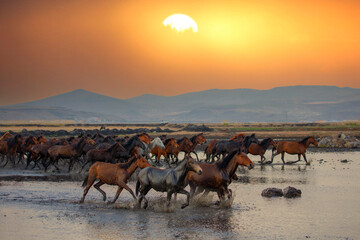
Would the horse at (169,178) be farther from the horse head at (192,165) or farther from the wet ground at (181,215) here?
the wet ground at (181,215)

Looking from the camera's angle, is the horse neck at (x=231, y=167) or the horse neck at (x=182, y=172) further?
the horse neck at (x=231, y=167)

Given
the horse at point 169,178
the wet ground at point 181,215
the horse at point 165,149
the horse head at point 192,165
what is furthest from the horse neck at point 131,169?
the horse at point 165,149

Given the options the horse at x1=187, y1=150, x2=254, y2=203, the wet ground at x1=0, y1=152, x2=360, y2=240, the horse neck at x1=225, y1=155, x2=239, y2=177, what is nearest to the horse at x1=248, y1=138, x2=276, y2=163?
the wet ground at x1=0, y1=152, x2=360, y2=240

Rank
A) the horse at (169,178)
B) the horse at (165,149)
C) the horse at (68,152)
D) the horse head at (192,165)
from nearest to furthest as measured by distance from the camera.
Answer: the horse head at (192,165)
the horse at (169,178)
the horse at (68,152)
the horse at (165,149)

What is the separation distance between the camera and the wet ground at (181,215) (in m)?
10.7

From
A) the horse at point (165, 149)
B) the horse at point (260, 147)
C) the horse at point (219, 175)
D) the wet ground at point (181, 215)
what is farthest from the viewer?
the horse at point (260, 147)

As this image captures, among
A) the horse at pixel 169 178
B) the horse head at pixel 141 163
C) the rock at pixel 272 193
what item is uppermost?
the horse head at pixel 141 163

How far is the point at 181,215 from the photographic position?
1252 cm

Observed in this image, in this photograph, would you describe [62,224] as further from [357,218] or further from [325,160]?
[325,160]

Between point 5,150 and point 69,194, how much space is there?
11.1 metres

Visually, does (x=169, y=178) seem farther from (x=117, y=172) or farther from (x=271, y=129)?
(x=271, y=129)

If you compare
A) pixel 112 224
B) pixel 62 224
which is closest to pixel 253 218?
pixel 112 224

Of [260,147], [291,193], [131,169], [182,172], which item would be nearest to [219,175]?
[182,172]

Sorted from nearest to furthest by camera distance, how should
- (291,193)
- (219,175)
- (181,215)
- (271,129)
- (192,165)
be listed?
(192,165) < (181,215) < (219,175) < (291,193) < (271,129)
